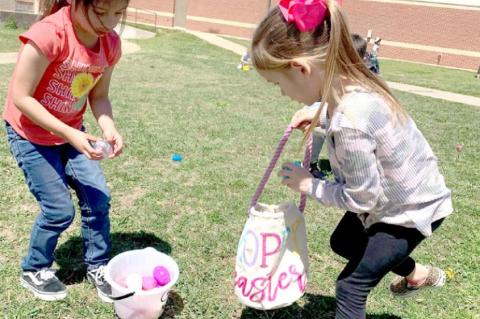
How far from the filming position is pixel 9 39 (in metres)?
14.5

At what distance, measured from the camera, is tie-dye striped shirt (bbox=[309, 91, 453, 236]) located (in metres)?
1.65

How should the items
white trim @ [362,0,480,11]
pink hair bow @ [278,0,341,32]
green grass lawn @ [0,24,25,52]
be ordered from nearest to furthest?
1. pink hair bow @ [278,0,341,32]
2. green grass lawn @ [0,24,25,52]
3. white trim @ [362,0,480,11]

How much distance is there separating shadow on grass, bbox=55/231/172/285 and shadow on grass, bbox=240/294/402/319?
2.37ft

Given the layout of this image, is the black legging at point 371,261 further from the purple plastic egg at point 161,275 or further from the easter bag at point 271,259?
the purple plastic egg at point 161,275

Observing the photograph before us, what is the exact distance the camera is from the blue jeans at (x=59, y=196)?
7.39ft

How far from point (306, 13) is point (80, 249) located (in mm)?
2004

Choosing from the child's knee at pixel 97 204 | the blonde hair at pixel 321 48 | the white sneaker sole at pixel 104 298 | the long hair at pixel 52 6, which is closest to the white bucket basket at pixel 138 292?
the white sneaker sole at pixel 104 298

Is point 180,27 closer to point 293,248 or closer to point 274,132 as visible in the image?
point 274,132

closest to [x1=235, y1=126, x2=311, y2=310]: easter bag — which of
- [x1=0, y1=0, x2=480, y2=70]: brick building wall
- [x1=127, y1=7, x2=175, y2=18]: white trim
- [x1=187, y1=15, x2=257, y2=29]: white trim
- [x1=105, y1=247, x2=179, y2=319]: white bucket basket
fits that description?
[x1=105, y1=247, x2=179, y2=319]: white bucket basket

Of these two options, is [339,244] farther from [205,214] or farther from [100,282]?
[205,214]

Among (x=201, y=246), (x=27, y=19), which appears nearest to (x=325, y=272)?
(x=201, y=246)

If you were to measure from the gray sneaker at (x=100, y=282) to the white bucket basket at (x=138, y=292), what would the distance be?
186 mm

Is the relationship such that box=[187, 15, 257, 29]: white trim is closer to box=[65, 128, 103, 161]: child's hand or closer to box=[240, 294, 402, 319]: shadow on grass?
box=[240, 294, 402, 319]: shadow on grass

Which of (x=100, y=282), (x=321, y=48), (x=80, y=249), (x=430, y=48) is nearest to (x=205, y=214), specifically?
(x=80, y=249)
